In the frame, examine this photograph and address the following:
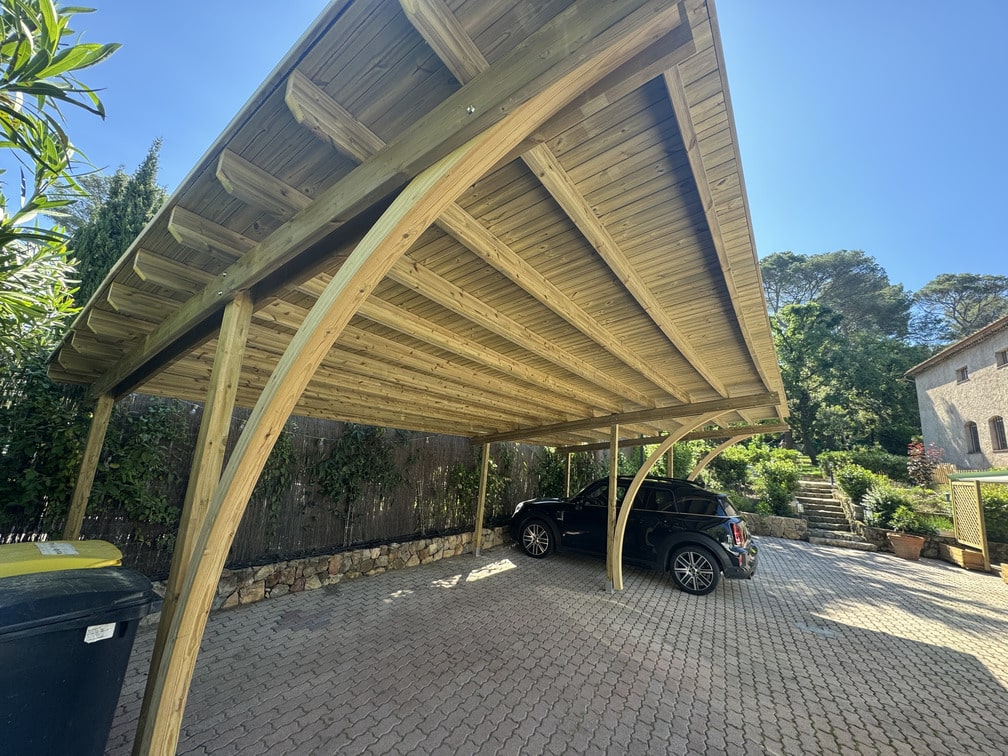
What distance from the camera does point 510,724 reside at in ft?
8.61

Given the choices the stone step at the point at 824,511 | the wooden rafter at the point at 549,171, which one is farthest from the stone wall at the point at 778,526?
the wooden rafter at the point at 549,171

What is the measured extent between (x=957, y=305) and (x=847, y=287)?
318 inches

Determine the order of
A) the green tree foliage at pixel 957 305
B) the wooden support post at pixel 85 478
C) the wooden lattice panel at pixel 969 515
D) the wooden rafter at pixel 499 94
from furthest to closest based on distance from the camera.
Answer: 1. the green tree foliage at pixel 957 305
2. the wooden lattice panel at pixel 969 515
3. the wooden support post at pixel 85 478
4. the wooden rafter at pixel 499 94

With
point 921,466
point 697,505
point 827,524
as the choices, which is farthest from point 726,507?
point 921,466

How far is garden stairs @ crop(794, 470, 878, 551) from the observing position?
33.0 feet

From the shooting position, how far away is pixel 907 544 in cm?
896

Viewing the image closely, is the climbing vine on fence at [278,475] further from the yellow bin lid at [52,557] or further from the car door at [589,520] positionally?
the car door at [589,520]

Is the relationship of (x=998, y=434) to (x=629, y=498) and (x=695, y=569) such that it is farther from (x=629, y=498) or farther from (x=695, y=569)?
(x=629, y=498)

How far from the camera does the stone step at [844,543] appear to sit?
31.9 feet

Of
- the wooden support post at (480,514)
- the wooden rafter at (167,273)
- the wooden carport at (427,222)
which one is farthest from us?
the wooden support post at (480,514)

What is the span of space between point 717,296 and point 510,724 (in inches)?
130

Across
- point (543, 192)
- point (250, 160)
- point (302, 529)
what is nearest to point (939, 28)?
point (543, 192)

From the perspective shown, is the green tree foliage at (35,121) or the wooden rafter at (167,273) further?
the wooden rafter at (167,273)

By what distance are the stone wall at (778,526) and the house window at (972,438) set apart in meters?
10.5
